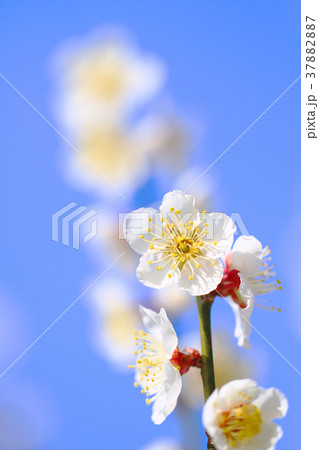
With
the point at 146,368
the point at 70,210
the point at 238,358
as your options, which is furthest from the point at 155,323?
the point at 70,210

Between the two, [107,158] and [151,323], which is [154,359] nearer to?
[151,323]

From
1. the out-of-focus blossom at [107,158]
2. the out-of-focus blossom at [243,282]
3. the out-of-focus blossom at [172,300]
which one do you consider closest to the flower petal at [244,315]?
the out-of-focus blossom at [243,282]

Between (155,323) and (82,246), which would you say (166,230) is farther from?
(82,246)

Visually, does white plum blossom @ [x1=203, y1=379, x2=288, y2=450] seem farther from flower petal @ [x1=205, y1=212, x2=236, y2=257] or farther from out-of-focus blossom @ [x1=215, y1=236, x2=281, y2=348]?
flower petal @ [x1=205, y1=212, x2=236, y2=257]

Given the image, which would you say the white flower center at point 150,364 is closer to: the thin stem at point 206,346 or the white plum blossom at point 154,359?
the white plum blossom at point 154,359

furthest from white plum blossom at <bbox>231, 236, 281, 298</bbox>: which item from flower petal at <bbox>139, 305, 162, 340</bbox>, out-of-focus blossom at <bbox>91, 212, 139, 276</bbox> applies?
out-of-focus blossom at <bbox>91, 212, 139, 276</bbox>

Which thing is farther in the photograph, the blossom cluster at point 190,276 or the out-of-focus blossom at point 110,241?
the out-of-focus blossom at point 110,241
